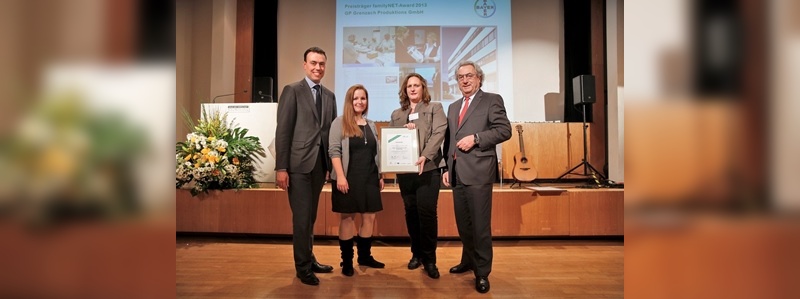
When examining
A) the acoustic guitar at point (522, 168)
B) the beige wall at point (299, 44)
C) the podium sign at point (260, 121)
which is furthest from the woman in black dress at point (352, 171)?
the beige wall at point (299, 44)

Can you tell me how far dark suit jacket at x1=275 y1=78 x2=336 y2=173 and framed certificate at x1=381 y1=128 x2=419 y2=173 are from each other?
0.49 m

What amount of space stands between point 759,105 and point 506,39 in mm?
5449

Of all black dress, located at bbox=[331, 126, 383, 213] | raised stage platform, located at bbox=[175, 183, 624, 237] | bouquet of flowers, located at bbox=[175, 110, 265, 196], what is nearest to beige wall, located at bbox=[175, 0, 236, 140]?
bouquet of flowers, located at bbox=[175, 110, 265, 196]

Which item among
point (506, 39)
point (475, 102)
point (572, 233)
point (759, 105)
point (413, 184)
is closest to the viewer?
point (759, 105)

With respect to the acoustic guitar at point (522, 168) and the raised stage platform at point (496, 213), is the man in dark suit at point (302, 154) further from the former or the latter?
the acoustic guitar at point (522, 168)

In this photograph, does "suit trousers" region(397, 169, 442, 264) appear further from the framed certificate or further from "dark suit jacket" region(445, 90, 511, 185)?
"dark suit jacket" region(445, 90, 511, 185)

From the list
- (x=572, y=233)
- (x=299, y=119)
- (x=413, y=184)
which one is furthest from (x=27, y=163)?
(x=572, y=233)

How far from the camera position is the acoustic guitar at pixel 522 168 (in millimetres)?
4316

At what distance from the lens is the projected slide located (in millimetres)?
5367

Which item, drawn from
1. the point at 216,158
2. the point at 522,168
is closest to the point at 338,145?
the point at 216,158

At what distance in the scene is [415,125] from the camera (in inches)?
108

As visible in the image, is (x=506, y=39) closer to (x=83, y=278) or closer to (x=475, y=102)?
(x=475, y=102)

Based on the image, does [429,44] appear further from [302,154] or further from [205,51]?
[302,154]

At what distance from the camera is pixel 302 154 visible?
238 centimetres
